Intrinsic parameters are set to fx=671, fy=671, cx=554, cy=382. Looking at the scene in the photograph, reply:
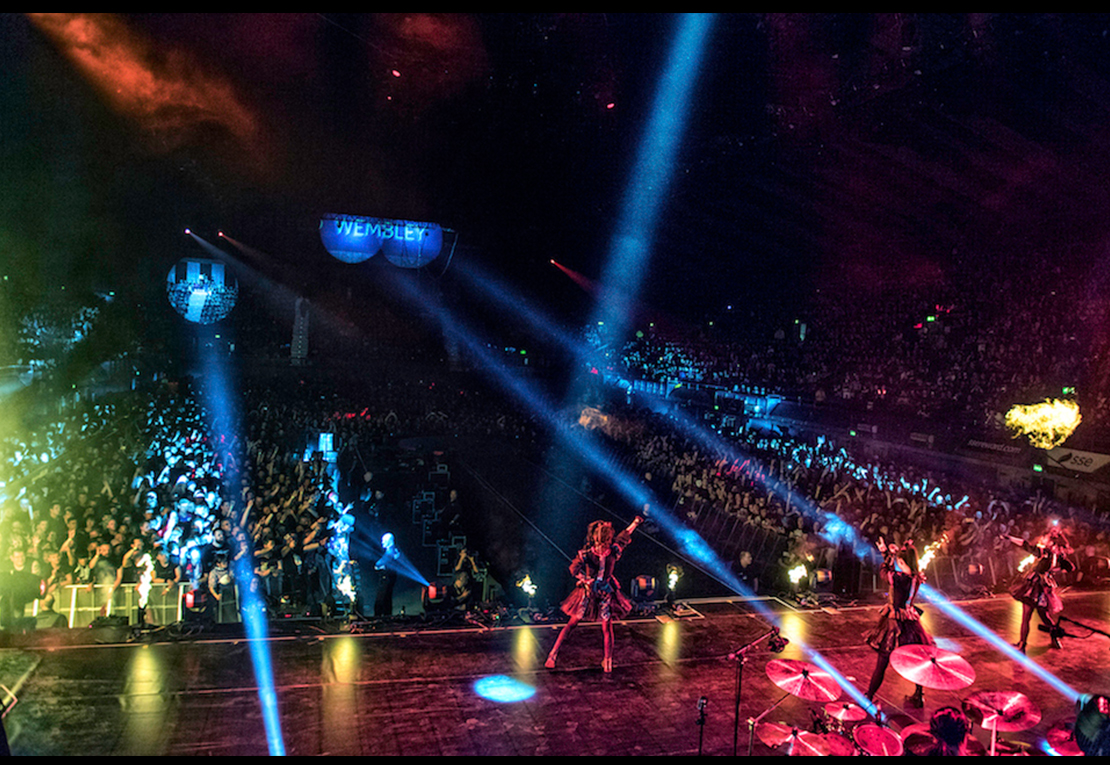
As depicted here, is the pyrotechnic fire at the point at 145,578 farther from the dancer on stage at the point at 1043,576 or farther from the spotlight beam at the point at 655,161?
the dancer on stage at the point at 1043,576

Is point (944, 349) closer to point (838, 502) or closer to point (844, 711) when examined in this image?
point (838, 502)

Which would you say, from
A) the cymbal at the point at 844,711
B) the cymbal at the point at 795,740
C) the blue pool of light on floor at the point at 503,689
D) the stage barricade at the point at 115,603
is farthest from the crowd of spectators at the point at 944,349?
the stage barricade at the point at 115,603

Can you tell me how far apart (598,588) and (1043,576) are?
19.4ft

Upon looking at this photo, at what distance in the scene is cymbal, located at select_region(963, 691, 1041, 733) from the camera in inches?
204

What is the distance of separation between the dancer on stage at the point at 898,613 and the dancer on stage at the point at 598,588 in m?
2.69

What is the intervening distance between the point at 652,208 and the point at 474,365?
842 inches

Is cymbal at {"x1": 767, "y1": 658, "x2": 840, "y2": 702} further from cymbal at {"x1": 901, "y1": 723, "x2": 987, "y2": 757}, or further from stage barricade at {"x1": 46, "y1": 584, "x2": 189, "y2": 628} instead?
stage barricade at {"x1": 46, "y1": 584, "x2": 189, "y2": 628}

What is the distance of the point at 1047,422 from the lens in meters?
18.8

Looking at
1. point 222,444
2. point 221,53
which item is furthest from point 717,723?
point 222,444

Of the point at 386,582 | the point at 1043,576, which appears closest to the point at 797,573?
the point at 1043,576

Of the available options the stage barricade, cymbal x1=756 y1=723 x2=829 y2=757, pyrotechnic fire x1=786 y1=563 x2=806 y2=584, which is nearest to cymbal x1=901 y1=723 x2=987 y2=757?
cymbal x1=756 y1=723 x2=829 y2=757

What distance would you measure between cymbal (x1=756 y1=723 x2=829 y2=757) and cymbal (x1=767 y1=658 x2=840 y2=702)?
0.91ft

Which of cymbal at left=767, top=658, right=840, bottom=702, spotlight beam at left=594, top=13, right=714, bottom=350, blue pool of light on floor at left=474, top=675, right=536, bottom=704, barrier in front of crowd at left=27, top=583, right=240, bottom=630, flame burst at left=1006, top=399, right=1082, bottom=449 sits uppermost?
spotlight beam at left=594, top=13, right=714, bottom=350

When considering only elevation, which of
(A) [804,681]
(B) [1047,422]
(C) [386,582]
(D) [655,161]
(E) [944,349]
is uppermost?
(D) [655,161]
